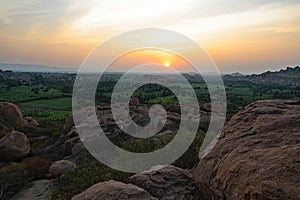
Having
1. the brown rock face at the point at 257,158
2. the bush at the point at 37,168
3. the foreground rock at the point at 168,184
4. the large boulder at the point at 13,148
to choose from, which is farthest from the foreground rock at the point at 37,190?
the brown rock face at the point at 257,158

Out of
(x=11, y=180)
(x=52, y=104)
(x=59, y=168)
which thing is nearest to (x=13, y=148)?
(x=11, y=180)

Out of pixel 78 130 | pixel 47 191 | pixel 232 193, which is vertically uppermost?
pixel 232 193

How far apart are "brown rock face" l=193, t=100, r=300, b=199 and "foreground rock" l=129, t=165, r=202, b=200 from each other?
0.26m

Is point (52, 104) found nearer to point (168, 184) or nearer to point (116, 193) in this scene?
point (168, 184)

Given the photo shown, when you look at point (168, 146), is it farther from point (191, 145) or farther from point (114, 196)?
Answer: point (114, 196)

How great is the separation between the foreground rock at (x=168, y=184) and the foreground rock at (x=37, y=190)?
5.82 metres

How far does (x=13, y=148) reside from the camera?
53.3 feet

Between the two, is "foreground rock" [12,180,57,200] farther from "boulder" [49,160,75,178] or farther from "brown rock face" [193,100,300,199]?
"brown rock face" [193,100,300,199]

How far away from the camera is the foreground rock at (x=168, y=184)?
6.05 meters

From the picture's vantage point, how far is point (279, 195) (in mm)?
3705

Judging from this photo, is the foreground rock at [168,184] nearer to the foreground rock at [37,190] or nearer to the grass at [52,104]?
the foreground rock at [37,190]

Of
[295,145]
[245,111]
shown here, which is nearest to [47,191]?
[245,111]

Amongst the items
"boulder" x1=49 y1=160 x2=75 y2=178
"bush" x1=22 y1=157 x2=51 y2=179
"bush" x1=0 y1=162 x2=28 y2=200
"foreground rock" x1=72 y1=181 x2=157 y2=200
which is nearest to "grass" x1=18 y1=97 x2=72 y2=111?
"bush" x1=22 y1=157 x2=51 y2=179

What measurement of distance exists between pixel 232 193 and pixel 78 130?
45.2 feet
